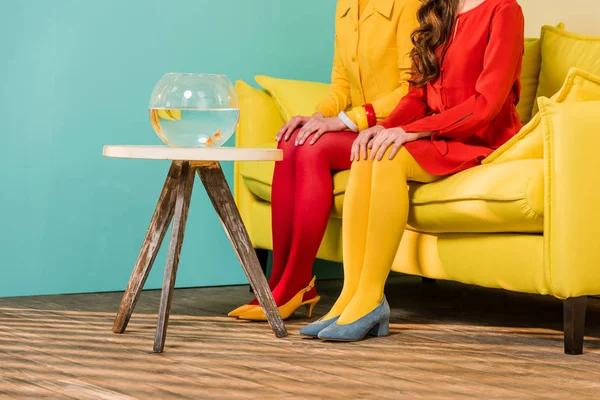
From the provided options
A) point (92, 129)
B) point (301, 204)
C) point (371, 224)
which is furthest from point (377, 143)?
point (92, 129)

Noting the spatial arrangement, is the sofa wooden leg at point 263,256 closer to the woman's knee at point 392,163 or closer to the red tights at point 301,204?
the red tights at point 301,204

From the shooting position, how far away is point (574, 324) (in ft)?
6.90

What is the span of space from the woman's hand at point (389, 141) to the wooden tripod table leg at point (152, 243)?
49cm

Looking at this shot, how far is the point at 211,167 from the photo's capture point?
7.57 feet

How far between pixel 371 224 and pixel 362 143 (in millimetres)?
202

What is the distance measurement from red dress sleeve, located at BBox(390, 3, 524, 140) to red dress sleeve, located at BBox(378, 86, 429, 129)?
0.66ft

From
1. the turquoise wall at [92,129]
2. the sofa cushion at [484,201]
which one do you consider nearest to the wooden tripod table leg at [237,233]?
the sofa cushion at [484,201]

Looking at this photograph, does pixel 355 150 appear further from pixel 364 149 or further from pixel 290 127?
pixel 290 127

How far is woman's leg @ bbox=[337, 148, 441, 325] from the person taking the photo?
88.5 inches

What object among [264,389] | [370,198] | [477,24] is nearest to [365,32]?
[477,24]

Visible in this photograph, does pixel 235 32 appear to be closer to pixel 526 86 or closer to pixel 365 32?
pixel 365 32

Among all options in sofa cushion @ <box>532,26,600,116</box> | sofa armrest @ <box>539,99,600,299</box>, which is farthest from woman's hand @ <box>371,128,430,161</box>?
sofa cushion @ <box>532,26,600,116</box>

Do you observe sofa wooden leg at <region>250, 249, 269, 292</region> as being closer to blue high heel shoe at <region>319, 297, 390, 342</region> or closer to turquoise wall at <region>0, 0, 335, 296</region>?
turquoise wall at <region>0, 0, 335, 296</region>

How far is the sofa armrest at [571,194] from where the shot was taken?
205 cm
